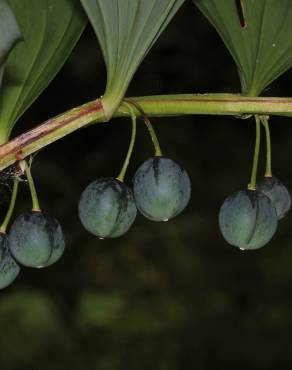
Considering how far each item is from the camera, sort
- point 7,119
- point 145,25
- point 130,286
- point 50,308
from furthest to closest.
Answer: point 130,286
point 50,308
point 7,119
point 145,25

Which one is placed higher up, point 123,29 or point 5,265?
point 123,29

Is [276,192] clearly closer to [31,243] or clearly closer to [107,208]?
[107,208]

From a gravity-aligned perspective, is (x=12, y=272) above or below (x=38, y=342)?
below

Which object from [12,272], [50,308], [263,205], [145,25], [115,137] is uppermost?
[115,137]

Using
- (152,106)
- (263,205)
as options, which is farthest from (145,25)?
(263,205)

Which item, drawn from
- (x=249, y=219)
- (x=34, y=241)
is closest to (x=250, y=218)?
(x=249, y=219)

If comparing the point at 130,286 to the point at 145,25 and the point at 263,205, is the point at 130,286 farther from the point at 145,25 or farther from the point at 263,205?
the point at 145,25
